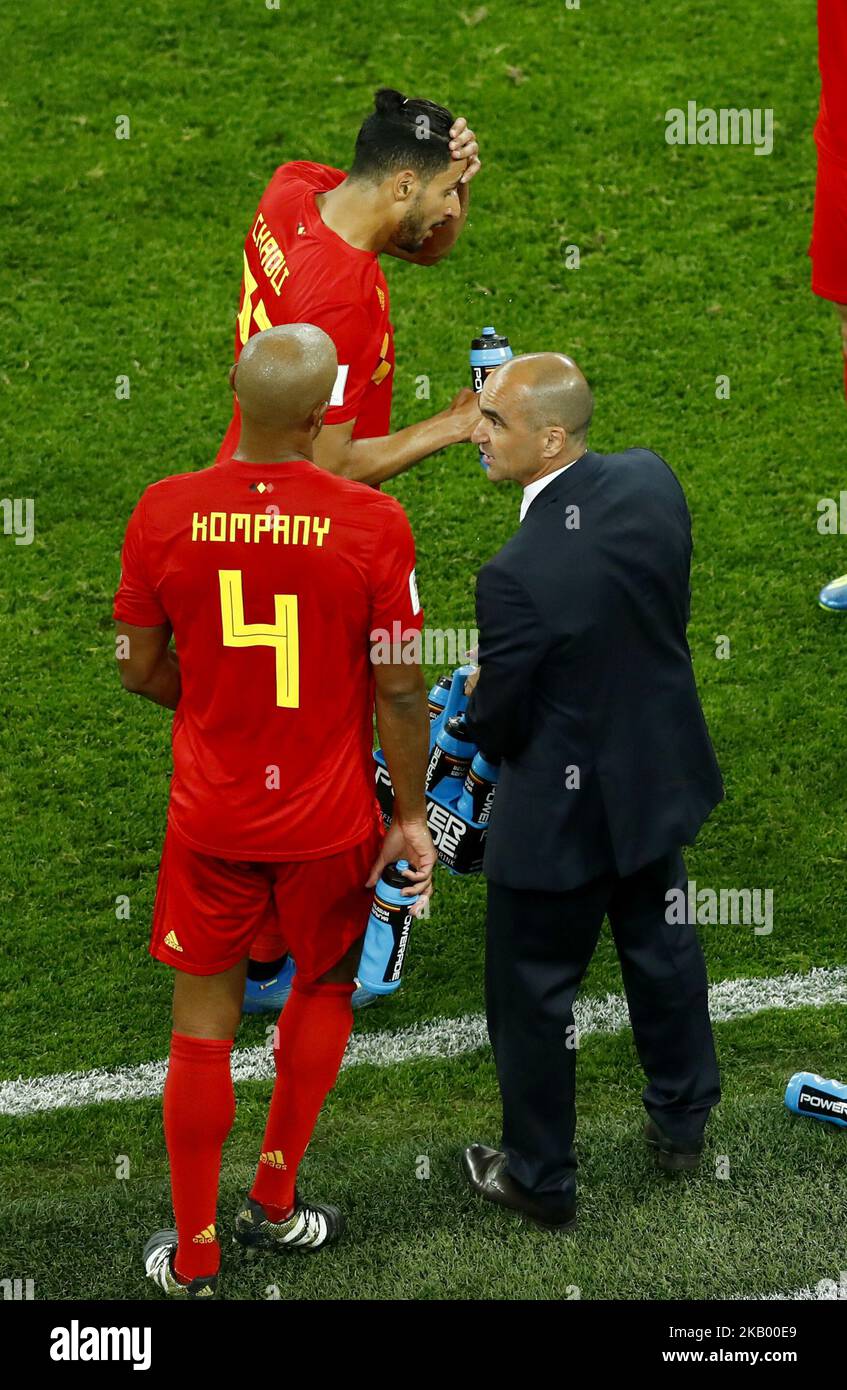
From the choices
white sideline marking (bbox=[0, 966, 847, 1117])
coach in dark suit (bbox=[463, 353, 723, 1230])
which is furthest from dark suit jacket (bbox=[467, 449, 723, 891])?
white sideline marking (bbox=[0, 966, 847, 1117])

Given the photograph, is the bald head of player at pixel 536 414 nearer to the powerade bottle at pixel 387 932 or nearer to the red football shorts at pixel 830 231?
the powerade bottle at pixel 387 932

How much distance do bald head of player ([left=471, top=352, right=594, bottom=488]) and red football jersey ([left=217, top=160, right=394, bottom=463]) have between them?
35.8 inches

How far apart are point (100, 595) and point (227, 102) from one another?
3.32m

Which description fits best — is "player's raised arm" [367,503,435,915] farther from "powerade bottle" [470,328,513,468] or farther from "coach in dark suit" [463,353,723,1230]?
"powerade bottle" [470,328,513,468]

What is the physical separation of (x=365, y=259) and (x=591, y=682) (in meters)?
1.60

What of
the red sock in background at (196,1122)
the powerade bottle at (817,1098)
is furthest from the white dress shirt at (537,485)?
the powerade bottle at (817,1098)

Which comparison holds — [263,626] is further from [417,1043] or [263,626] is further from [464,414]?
[417,1043]

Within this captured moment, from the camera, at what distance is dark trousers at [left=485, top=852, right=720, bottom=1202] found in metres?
4.02

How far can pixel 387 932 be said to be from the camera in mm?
4215

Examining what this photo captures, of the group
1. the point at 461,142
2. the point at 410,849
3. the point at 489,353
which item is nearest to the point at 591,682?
the point at 410,849

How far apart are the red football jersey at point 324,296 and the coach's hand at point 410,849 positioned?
121 cm

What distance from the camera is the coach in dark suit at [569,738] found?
3781 millimetres

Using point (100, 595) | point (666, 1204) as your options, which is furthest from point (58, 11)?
point (666, 1204)
